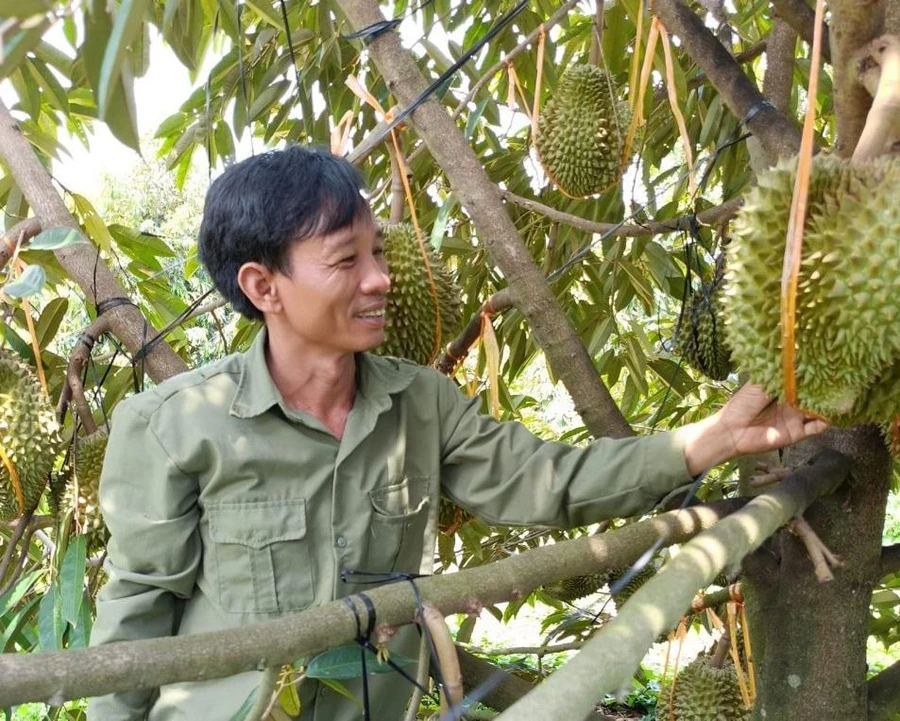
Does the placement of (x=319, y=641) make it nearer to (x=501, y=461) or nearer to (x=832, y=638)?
(x=501, y=461)

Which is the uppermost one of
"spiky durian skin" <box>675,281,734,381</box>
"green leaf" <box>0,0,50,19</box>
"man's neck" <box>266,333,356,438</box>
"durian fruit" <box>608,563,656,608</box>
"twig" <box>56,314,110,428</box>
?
"twig" <box>56,314,110,428</box>

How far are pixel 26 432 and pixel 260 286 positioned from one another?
504mm

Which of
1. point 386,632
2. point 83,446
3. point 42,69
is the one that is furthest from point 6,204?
point 386,632

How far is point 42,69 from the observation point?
193 centimetres

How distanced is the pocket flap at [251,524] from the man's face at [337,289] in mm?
208

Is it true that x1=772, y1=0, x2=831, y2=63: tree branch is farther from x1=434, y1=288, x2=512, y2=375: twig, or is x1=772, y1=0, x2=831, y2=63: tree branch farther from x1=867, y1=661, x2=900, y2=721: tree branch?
x1=867, y1=661, x2=900, y2=721: tree branch

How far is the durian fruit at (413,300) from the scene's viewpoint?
146 cm

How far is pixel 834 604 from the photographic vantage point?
1203mm

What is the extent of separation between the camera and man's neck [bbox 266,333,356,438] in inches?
48.7

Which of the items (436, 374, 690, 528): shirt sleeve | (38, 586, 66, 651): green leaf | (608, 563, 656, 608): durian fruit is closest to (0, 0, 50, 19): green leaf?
(436, 374, 690, 528): shirt sleeve

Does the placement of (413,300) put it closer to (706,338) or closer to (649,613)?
(706,338)

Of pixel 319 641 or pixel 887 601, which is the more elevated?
pixel 319 641

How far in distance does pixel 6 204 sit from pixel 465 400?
1197 mm

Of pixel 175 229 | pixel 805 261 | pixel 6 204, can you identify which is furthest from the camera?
pixel 175 229
